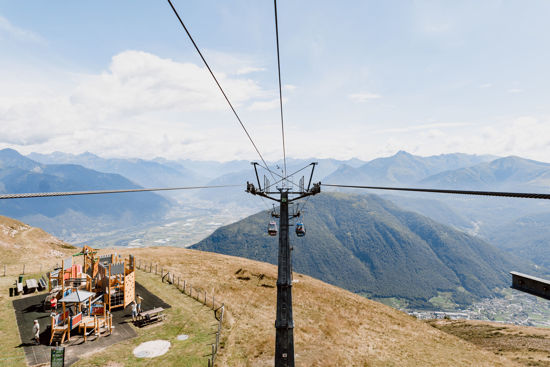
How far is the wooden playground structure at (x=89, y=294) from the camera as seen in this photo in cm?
2470

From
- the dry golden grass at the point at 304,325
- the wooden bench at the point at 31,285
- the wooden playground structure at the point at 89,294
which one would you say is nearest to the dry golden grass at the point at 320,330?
the dry golden grass at the point at 304,325

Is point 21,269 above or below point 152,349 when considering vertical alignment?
above

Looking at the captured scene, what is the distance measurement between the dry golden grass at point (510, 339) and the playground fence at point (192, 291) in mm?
33671

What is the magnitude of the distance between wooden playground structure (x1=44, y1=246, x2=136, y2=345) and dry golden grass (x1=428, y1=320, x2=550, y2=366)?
45.2 m

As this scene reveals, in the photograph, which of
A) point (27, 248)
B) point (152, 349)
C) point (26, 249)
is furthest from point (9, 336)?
point (27, 248)

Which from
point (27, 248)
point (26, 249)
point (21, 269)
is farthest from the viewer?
point (27, 248)

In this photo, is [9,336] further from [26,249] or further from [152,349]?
[26,249]

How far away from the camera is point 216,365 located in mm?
22484

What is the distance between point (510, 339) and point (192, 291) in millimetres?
46195

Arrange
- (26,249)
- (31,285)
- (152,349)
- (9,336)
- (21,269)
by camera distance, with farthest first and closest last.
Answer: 1. (26,249)
2. (21,269)
3. (31,285)
4. (9,336)
5. (152,349)

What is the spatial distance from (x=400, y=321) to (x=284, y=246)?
3470 centimetres

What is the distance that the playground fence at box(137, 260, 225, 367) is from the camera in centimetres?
2636

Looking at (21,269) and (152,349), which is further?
(21,269)

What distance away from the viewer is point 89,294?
25875 millimetres
